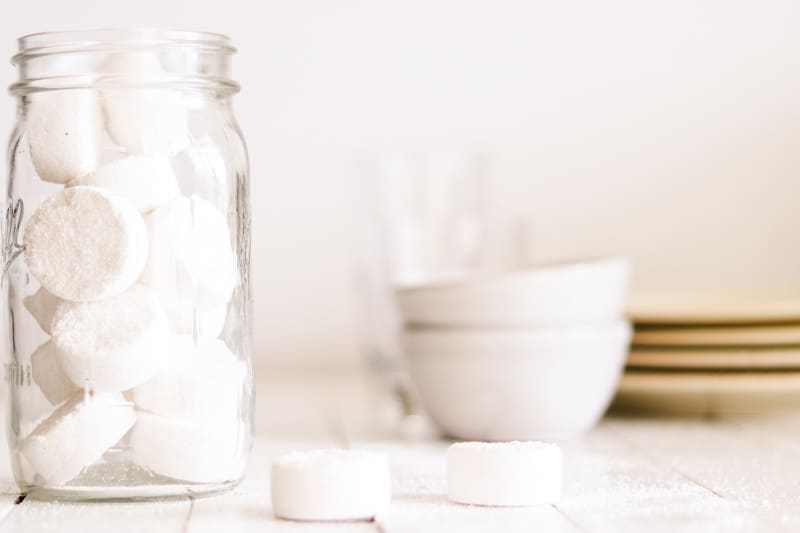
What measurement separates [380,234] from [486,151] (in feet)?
0.90

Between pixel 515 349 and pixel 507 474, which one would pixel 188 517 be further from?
pixel 515 349

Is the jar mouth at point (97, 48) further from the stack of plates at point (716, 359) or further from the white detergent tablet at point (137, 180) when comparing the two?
the stack of plates at point (716, 359)

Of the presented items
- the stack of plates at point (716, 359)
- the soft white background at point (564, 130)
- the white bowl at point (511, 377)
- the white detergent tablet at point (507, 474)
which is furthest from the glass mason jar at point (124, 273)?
the soft white background at point (564, 130)

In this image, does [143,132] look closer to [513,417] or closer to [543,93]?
[513,417]

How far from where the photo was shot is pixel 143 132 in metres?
0.71

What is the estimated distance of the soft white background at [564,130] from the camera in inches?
60.3

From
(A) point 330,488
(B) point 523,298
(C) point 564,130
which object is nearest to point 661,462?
(B) point 523,298

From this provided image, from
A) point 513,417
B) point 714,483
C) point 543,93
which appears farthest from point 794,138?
point 714,483

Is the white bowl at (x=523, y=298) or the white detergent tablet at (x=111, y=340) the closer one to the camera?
the white detergent tablet at (x=111, y=340)

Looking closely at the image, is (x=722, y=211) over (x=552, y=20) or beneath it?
beneath

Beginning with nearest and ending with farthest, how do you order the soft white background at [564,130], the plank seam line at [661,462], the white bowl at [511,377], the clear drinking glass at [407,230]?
the plank seam line at [661,462] → the white bowl at [511,377] → the clear drinking glass at [407,230] → the soft white background at [564,130]

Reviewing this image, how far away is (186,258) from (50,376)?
0.11 m

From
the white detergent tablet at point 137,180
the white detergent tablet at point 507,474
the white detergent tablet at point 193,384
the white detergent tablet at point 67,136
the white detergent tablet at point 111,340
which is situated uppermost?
the white detergent tablet at point 67,136

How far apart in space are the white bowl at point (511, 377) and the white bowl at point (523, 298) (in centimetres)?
1
